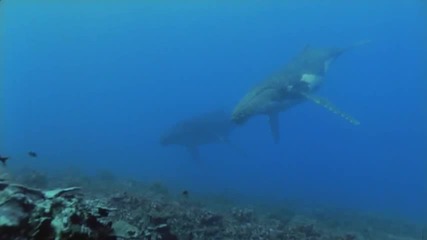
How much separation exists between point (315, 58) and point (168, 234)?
51.7ft

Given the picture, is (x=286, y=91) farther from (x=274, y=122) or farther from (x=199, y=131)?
(x=199, y=131)

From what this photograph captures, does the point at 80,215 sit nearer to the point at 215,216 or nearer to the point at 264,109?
the point at 215,216

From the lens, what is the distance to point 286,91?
21047 mm

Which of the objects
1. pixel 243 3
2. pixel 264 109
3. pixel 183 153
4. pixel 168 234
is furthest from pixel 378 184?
pixel 243 3

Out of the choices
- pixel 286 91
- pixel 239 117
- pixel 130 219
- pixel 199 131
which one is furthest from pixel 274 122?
pixel 130 219

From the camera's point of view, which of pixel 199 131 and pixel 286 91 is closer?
pixel 286 91

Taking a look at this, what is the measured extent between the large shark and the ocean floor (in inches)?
133

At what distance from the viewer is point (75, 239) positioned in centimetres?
561

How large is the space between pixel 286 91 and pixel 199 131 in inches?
357

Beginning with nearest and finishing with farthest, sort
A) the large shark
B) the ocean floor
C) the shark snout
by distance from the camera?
the ocean floor < the shark snout < the large shark

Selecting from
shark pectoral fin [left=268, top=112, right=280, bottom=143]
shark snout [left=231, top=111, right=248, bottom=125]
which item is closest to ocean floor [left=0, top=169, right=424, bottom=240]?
shark snout [left=231, top=111, right=248, bottom=125]

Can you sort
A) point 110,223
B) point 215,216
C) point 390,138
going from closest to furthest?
point 110,223 → point 215,216 → point 390,138

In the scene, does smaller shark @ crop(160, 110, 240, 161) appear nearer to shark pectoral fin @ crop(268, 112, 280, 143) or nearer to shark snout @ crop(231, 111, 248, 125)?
shark pectoral fin @ crop(268, 112, 280, 143)

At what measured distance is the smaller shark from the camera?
29.3 metres
